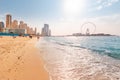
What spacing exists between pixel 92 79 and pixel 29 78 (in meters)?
3.66

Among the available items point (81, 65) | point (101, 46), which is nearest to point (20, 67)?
point (81, 65)

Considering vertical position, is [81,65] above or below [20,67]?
below

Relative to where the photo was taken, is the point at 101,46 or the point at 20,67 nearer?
the point at 20,67

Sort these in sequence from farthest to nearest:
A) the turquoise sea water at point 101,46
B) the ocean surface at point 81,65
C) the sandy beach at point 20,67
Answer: the turquoise sea water at point 101,46 → the ocean surface at point 81,65 → the sandy beach at point 20,67

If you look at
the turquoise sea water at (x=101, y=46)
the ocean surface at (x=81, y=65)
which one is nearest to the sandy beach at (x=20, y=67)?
the ocean surface at (x=81, y=65)

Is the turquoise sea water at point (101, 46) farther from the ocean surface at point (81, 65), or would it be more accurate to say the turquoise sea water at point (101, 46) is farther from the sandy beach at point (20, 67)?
the sandy beach at point (20, 67)

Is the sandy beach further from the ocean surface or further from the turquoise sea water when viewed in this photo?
the turquoise sea water

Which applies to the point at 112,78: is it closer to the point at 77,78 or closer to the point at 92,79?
the point at 92,79

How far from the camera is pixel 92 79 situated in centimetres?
847

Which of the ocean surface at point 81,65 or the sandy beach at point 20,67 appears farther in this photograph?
the ocean surface at point 81,65

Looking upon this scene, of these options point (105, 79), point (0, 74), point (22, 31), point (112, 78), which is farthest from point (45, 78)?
point (22, 31)

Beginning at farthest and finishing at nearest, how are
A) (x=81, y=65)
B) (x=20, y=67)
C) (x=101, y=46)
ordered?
(x=101, y=46) < (x=81, y=65) < (x=20, y=67)

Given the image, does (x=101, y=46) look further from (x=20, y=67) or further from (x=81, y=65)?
(x=20, y=67)

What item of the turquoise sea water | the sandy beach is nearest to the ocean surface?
the sandy beach
